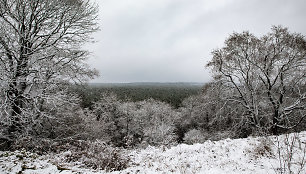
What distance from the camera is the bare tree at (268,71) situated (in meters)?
8.83

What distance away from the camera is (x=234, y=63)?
10148mm

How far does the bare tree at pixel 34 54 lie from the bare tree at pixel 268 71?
8.75 m

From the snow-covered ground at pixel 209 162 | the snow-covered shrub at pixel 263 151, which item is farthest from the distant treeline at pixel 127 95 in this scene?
the snow-covered shrub at pixel 263 151

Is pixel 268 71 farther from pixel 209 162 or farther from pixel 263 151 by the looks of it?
pixel 209 162

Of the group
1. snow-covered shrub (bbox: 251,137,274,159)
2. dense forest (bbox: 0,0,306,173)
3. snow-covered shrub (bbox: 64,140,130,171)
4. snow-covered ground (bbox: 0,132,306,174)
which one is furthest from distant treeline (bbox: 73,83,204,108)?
snow-covered shrub (bbox: 251,137,274,159)

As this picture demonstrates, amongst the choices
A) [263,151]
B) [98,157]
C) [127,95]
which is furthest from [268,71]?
[127,95]

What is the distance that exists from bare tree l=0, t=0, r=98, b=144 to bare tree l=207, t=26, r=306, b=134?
8.75 m

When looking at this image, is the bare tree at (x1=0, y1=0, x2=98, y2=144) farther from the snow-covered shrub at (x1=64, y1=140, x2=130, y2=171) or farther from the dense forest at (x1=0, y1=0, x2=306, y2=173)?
the snow-covered shrub at (x1=64, y1=140, x2=130, y2=171)

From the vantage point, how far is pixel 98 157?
5168mm

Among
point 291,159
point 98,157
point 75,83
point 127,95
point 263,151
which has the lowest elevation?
point 127,95

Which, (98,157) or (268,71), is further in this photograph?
(268,71)

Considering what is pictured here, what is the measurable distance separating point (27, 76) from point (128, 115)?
23.8m

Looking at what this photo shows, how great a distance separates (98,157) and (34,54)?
14.0ft

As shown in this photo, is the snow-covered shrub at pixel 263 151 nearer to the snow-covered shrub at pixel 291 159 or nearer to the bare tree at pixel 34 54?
the snow-covered shrub at pixel 291 159
